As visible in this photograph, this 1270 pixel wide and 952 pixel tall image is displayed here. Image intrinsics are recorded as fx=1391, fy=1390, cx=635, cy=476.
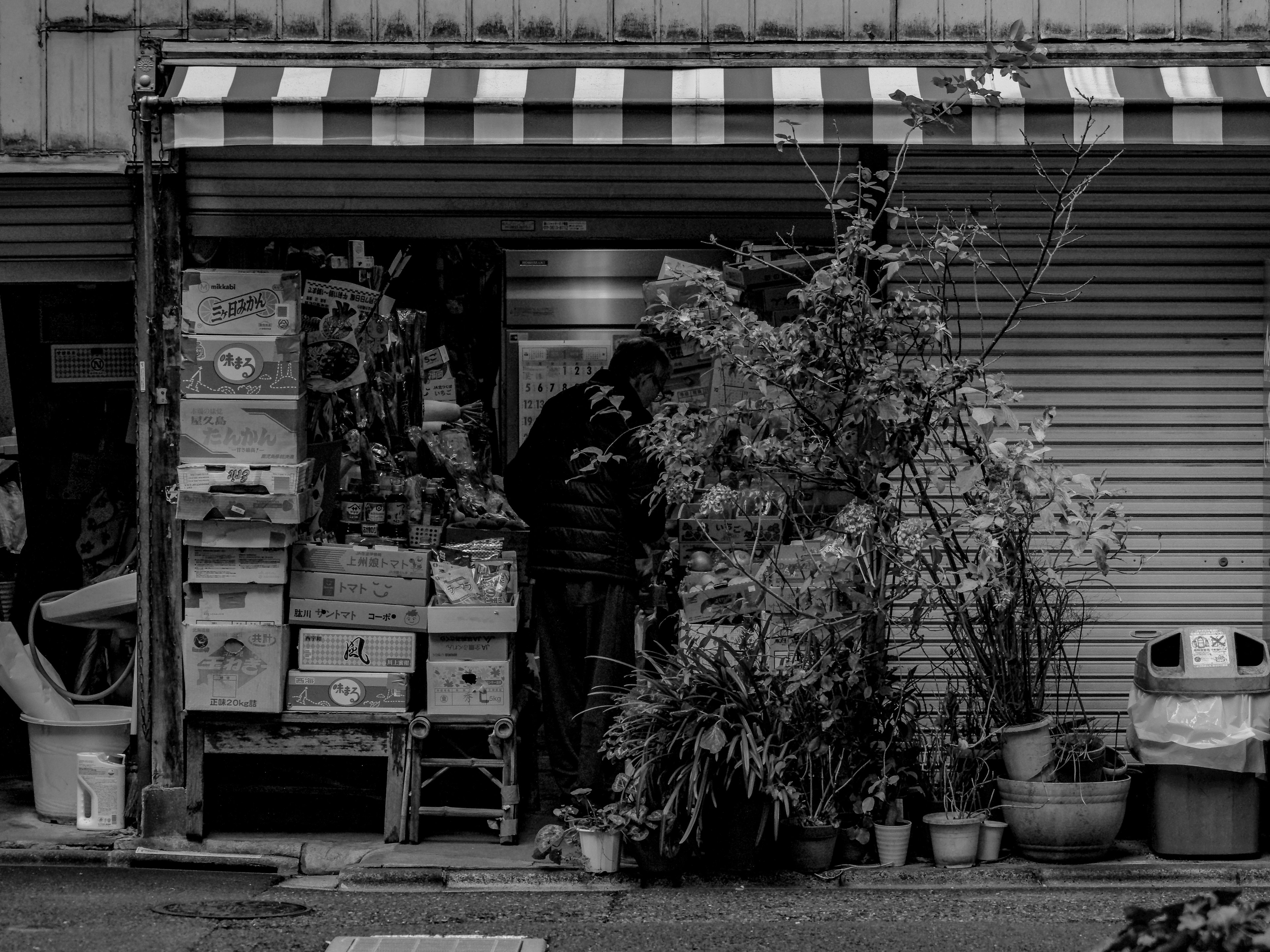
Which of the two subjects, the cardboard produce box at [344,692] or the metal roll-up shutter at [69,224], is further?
the metal roll-up shutter at [69,224]

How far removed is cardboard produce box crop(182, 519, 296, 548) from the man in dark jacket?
147 centimetres

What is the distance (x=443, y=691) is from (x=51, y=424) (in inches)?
146

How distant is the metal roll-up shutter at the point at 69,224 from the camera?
750cm

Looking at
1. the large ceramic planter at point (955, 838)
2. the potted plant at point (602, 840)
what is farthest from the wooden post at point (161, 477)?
the large ceramic planter at point (955, 838)

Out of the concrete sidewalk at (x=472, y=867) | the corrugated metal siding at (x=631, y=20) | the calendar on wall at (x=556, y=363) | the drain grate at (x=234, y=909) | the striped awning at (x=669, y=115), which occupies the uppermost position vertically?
the corrugated metal siding at (x=631, y=20)

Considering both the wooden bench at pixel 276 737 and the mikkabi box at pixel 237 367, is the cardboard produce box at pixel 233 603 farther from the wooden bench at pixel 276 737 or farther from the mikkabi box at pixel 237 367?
the mikkabi box at pixel 237 367

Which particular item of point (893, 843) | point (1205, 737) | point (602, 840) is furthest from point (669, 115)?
point (1205, 737)

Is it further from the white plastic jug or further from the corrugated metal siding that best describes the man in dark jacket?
the white plastic jug

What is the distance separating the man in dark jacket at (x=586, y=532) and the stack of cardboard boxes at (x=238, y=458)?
4.62 ft

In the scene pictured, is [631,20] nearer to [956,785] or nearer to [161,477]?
[161,477]

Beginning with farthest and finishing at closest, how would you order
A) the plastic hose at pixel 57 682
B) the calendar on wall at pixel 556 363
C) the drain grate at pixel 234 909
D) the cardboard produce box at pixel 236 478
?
the calendar on wall at pixel 556 363
the plastic hose at pixel 57 682
the cardboard produce box at pixel 236 478
the drain grate at pixel 234 909

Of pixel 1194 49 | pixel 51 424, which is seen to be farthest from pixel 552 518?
pixel 1194 49

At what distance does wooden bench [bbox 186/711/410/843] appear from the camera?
7.33m

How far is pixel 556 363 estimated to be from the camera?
9297 millimetres
